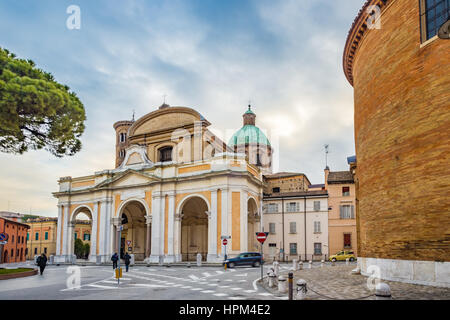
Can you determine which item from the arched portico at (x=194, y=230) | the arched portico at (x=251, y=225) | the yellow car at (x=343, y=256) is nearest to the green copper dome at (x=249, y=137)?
the arched portico at (x=194, y=230)

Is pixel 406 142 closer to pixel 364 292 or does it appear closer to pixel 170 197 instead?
pixel 364 292

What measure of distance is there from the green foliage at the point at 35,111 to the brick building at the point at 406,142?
1319 cm

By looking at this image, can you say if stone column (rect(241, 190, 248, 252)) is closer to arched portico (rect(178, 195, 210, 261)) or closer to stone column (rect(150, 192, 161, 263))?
arched portico (rect(178, 195, 210, 261))

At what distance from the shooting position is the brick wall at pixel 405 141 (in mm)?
12523

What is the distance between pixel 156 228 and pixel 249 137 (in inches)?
1118

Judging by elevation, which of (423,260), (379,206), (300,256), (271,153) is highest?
(271,153)

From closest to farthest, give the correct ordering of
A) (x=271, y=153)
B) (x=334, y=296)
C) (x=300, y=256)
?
(x=334, y=296) → (x=300, y=256) → (x=271, y=153)

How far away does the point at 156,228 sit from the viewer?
3756 centimetres

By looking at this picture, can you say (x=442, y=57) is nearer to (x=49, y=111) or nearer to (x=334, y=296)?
(x=334, y=296)

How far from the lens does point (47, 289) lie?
15.5 m

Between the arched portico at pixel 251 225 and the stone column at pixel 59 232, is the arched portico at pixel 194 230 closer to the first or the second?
the arched portico at pixel 251 225
